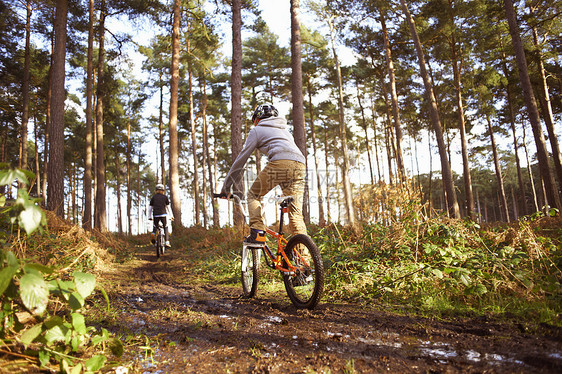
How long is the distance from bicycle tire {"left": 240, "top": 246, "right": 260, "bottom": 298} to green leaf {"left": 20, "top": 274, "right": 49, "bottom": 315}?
2.72m

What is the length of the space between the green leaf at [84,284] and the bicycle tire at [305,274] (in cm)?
202

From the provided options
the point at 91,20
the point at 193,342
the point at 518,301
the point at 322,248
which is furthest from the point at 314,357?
the point at 91,20

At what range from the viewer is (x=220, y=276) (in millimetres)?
5988

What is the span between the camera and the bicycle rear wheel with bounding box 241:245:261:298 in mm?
4016

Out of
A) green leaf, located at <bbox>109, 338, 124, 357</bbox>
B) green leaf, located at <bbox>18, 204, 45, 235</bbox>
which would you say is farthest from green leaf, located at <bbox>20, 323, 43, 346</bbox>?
green leaf, located at <bbox>18, 204, 45, 235</bbox>

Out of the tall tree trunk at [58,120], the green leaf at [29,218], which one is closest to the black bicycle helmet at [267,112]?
the green leaf at [29,218]

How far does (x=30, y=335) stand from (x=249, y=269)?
2.78 metres

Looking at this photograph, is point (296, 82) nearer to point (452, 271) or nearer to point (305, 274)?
point (305, 274)

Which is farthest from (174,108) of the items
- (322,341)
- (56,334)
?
(322,341)

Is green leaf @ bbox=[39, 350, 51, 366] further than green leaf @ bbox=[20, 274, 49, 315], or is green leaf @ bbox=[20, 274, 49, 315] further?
green leaf @ bbox=[39, 350, 51, 366]

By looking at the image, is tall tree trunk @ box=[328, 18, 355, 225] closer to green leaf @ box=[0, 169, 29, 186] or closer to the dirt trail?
the dirt trail

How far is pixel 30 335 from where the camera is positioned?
157 centimetres

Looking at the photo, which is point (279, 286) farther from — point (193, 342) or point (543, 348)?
point (543, 348)

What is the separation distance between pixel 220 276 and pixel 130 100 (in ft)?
95.9
